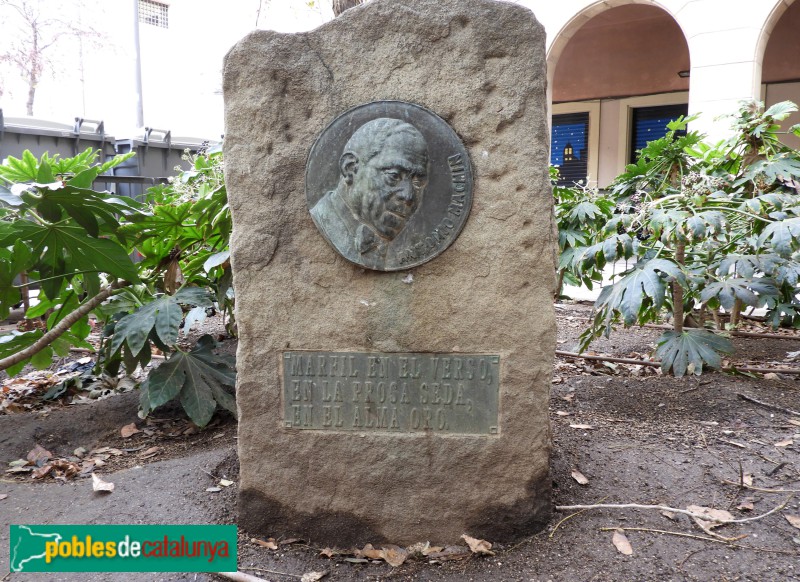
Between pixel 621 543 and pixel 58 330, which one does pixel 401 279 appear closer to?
pixel 621 543

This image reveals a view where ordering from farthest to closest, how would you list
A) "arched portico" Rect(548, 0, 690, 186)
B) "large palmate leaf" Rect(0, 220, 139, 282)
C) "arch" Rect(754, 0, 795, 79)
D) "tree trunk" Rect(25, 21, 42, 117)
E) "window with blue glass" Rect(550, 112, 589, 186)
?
1. "tree trunk" Rect(25, 21, 42, 117)
2. "window with blue glass" Rect(550, 112, 589, 186)
3. "arched portico" Rect(548, 0, 690, 186)
4. "arch" Rect(754, 0, 795, 79)
5. "large palmate leaf" Rect(0, 220, 139, 282)

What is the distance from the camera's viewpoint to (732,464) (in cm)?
265

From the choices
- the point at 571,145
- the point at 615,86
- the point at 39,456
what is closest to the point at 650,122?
the point at 615,86

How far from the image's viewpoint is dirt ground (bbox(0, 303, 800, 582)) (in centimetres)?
213

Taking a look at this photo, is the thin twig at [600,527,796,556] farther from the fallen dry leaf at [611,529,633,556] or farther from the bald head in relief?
the bald head in relief

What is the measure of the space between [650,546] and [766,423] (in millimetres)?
1234

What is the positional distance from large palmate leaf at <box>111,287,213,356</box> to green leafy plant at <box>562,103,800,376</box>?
1979 mm

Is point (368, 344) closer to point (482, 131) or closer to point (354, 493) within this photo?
point (354, 493)

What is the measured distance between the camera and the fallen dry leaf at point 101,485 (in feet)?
8.72

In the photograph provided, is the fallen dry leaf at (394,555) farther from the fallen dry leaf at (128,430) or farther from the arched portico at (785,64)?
the arched portico at (785,64)

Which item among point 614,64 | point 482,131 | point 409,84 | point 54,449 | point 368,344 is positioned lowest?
point 54,449

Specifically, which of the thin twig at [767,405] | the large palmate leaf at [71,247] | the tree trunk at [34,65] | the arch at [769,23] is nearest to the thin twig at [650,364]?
the thin twig at [767,405]

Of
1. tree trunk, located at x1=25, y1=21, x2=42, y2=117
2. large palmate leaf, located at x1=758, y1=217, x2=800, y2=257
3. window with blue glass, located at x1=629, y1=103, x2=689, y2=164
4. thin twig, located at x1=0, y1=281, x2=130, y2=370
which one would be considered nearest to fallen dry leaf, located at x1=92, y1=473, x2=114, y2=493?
thin twig, located at x1=0, y1=281, x2=130, y2=370

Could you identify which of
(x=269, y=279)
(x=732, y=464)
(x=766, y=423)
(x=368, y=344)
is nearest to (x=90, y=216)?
(x=269, y=279)
